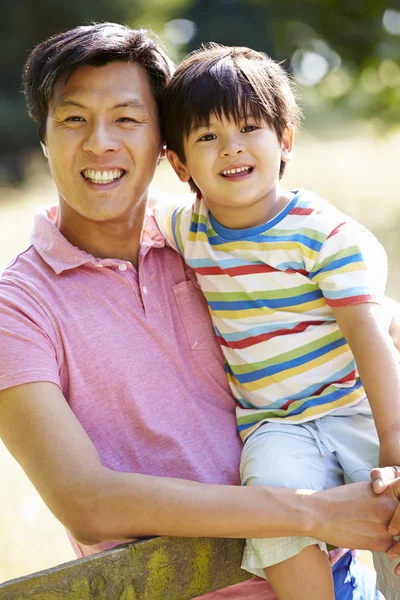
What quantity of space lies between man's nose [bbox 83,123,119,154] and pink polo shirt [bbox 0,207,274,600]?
0.81 feet

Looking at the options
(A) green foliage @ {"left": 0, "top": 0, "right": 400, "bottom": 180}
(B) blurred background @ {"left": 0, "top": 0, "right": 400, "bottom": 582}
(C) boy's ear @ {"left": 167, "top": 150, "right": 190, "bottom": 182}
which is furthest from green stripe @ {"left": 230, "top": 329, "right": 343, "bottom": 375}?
(A) green foliage @ {"left": 0, "top": 0, "right": 400, "bottom": 180}

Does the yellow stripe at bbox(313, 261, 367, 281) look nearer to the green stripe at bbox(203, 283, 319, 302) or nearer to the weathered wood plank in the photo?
the green stripe at bbox(203, 283, 319, 302)

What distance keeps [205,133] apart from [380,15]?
14.0m

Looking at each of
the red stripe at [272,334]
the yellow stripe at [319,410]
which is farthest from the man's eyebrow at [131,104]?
the yellow stripe at [319,410]

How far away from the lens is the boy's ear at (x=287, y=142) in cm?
237

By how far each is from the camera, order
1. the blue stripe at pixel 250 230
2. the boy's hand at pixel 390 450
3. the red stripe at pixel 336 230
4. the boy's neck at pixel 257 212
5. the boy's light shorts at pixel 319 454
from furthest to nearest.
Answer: the boy's neck at pixel 257 212 < the blue stripe at pixel 250 230 < the red stripe at pixel 336 230 < the boy's light shorts at pixel 319 454 < the boy's hand at pixel 390 450

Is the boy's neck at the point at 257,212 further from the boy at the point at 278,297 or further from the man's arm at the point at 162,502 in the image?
the man's arm at the point at 162,502

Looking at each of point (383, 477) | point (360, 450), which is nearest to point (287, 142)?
point (360, 450)

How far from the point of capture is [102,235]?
2.33m

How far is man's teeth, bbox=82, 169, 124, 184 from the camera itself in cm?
225

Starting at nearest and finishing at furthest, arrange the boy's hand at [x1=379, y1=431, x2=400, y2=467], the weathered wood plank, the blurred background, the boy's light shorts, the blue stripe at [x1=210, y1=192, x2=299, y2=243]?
1. the weathered wood plank
2. the boy's hand at [x1=379, y1=431, x2=400, y2=467]
3. the boy's light shorts
4. the blue stripe at [x1=210, y1=192, x2=299, y2=243]
5. the blurred background

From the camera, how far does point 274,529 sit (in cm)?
175

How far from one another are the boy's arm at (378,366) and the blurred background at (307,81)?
210 inches

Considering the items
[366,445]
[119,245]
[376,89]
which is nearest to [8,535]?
[119,245]
